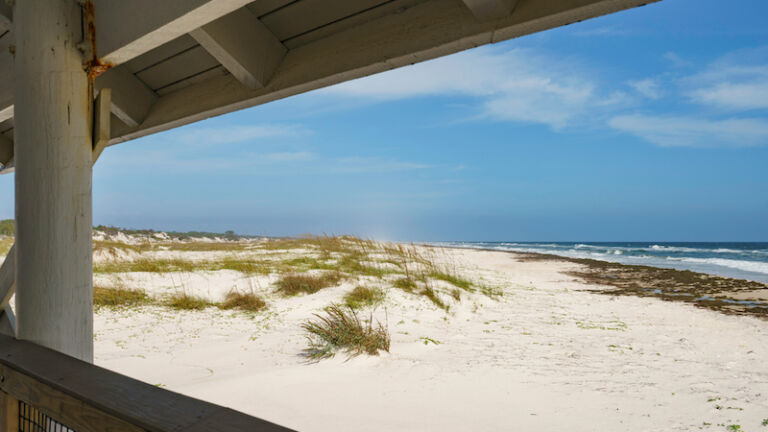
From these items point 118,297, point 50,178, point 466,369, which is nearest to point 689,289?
point 466,369

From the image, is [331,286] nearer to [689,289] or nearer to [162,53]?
[162,53]

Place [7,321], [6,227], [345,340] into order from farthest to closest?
[6,227] < [345,340] < [7,321]

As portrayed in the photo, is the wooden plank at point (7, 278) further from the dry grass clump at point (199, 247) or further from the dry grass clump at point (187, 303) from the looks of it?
the dry grass clump at point (199, 247)

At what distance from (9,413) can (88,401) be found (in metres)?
0.79

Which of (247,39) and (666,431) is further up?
(247,39)

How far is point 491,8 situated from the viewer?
1.32m

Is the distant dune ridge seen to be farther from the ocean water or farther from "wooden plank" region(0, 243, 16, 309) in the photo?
the ocean water

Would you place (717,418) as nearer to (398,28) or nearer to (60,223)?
(398,28)

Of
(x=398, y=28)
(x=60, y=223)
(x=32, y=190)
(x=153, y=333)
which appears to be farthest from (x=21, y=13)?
(x=153, y=333)

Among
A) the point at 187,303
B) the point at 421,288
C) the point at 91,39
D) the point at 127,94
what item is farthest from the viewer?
the point at 421,288

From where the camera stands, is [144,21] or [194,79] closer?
[144,21]

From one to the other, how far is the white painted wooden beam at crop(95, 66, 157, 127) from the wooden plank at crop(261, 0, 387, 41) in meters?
1.10

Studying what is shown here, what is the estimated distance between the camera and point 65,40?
5.77 feet

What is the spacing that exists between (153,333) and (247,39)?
4.71 metres
